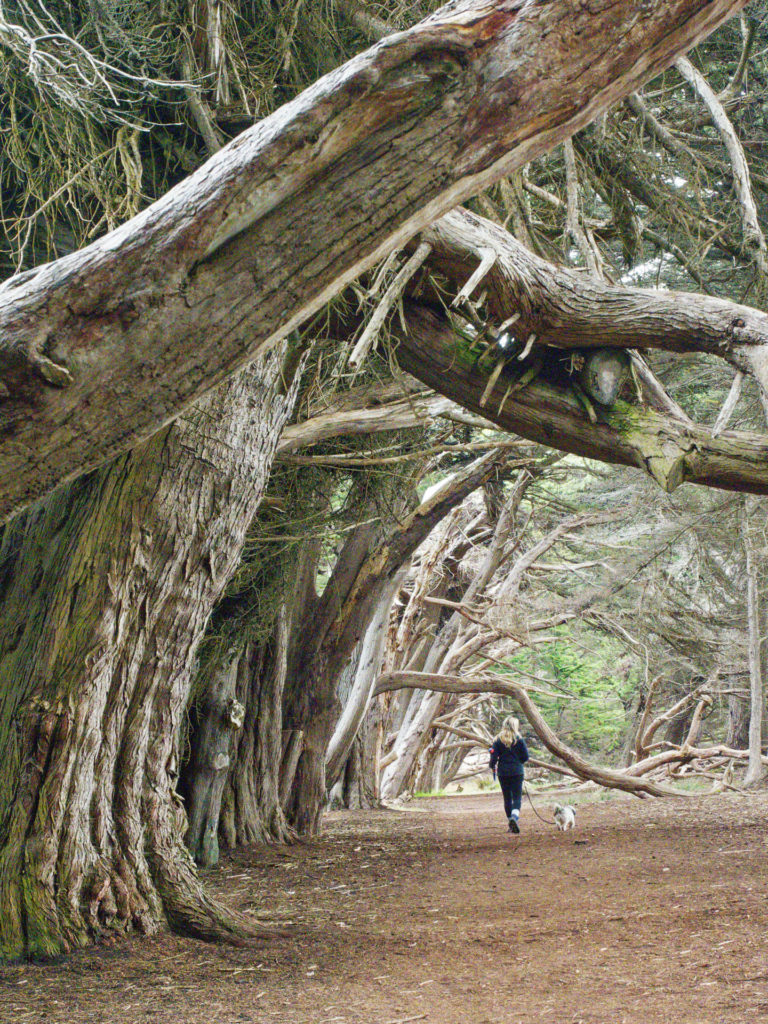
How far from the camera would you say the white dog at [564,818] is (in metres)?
9.56

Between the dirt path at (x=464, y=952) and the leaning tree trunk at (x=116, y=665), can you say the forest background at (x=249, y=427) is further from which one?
the dirt path at (x=464, y=952)

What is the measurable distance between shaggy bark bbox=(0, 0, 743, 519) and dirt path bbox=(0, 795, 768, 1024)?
2.24 meters

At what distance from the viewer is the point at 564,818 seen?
9.60 meters

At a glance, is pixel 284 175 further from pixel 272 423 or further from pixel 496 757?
pixel 496 757

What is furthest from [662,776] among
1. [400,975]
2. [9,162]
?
[9,162]

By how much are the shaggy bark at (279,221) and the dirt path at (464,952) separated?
224cm

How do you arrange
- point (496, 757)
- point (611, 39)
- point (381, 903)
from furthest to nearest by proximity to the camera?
point (496, 757) < point (381, 903) < point (611, 39)

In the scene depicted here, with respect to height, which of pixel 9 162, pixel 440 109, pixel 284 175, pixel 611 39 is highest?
pixel 9 162

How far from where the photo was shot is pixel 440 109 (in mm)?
2596

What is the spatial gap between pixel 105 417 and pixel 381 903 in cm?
434

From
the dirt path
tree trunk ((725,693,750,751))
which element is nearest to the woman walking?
the dirt path

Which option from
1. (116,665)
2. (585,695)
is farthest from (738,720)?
(116,665)

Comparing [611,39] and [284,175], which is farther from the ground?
[611,39]

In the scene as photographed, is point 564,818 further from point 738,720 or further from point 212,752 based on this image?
point 738,720
